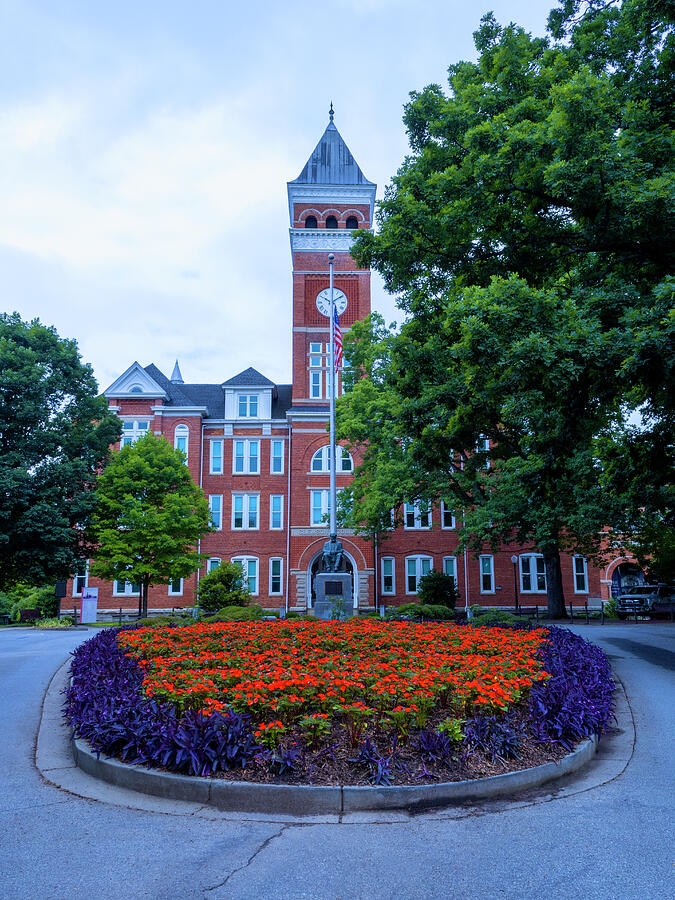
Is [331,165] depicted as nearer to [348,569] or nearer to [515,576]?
[348,569]

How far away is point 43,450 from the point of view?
25344 millimetres

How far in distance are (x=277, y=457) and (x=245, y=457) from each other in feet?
6.60

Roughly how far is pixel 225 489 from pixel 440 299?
93.5ft

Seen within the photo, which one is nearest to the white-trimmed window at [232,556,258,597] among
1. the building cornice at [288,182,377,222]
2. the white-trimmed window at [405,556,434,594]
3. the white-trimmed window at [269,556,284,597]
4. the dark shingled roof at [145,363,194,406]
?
the white-trimmed window at [269,556,284,597]

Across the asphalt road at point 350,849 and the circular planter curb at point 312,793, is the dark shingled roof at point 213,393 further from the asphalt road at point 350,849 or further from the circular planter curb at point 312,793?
Answer: the circular planter curb at point 312,793

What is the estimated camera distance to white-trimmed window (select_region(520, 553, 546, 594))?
40719 millimetres

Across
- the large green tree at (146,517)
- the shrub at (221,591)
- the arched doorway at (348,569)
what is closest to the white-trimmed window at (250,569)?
the arched doorway at (348,569)

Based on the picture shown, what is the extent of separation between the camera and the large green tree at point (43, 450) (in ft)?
76.5

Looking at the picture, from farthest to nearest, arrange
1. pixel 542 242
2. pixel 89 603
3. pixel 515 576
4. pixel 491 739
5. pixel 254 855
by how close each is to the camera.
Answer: pixel 515 576, pixel 89 603, pixel 542 242, pixel 491 739, pixel 254 855

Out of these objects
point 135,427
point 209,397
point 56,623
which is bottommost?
point 56,623

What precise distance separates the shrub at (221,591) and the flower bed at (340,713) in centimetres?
2162

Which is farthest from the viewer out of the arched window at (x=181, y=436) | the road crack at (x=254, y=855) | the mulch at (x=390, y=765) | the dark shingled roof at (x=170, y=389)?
the dark shingled roof at (x=170, y=389)

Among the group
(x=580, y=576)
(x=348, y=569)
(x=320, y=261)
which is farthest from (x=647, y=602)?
(x=320, y=261)

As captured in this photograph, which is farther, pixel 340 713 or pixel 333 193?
pixel 333 193
